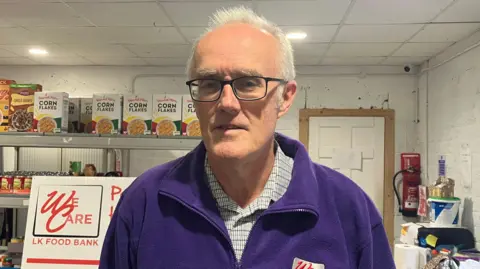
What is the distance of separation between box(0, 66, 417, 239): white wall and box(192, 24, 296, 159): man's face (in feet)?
12.5

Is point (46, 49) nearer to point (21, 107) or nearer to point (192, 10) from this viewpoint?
point (21, 107)

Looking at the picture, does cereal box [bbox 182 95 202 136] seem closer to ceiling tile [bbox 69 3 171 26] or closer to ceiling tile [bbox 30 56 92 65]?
ceiling tile [bbox 69 3 171 26]

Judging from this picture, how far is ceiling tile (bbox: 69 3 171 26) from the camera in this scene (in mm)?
2832

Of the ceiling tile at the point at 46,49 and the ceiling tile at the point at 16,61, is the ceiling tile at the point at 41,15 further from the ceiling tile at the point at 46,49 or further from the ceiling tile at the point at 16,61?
the ceiling tile at the point at 16,61

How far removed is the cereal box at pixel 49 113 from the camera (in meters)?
2.59

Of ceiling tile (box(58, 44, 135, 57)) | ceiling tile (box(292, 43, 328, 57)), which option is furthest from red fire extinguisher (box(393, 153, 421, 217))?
ceiling tile (box(58, 44, 135, 57))

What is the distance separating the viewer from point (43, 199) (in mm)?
2023

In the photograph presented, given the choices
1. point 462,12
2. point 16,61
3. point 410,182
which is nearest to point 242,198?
point 462,12

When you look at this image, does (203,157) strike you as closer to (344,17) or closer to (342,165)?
(344,17)

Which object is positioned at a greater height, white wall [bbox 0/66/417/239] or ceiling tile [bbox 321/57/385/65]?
ceiling tile [bbox 321/57/385/65]

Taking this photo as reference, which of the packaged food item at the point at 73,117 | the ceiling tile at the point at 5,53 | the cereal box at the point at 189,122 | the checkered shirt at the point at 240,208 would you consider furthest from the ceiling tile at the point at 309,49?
the checkered shirt at the point at 240,208

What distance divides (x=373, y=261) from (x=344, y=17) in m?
2.26

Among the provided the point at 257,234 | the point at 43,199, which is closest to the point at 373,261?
the point at 257,234

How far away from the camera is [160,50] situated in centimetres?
412
